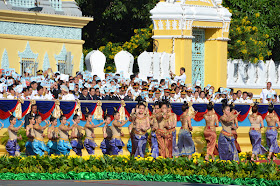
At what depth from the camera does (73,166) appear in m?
17.9

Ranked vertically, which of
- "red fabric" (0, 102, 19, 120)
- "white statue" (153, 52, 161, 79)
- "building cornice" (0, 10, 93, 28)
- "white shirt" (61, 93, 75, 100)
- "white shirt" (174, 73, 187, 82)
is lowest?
"red fabric" (0, 102, 19, 120)

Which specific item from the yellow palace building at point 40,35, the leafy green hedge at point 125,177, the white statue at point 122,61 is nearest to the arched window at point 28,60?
the yellow palace building at point 40,35

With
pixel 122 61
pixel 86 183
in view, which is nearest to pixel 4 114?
pixel 86 183

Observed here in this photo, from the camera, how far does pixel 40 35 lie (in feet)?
94.8

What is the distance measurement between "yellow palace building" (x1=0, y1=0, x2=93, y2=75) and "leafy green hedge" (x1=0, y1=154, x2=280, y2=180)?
976 centimetres

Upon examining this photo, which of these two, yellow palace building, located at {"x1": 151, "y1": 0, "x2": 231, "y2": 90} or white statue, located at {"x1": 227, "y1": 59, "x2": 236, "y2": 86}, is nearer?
yellow palace building, located at {"x1": 151, "y1": 0, "x2": 231, "y2": 90}

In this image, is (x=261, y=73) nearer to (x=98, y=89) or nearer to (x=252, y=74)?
(x=252, y=74)

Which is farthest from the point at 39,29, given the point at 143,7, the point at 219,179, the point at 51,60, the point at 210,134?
the point at 219,179

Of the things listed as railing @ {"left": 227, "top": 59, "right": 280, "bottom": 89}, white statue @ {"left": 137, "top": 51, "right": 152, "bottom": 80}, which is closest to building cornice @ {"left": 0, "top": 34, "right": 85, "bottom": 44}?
white statue @ {"left": 137, "top": 51, "right": 152, "bottom": 80}

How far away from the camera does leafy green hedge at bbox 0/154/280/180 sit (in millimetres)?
17688

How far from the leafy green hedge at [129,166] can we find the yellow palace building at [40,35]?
32.0 ft

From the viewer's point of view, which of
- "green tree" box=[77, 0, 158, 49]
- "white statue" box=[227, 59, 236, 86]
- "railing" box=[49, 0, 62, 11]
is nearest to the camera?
"railing" box=[49, 0, 62, 11]

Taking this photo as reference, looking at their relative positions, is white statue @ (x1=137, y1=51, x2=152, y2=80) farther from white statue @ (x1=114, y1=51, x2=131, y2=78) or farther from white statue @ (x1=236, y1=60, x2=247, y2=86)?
white statue @ (x1=236, y1=60, x2=247, y2=86)

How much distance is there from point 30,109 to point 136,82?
16.8 feet
